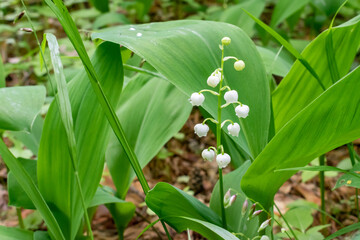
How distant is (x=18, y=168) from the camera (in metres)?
0.99

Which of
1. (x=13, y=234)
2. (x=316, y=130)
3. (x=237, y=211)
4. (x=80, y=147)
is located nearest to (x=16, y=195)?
(x=13, y=234)

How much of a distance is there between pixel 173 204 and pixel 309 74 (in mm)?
547

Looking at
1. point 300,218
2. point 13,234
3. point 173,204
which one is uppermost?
point 173,204

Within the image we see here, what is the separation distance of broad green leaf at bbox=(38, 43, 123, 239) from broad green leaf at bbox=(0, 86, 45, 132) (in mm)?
64

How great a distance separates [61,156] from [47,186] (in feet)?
0.33

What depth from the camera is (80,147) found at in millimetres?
1233

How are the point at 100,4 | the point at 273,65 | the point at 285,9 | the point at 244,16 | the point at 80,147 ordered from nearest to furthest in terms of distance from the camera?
1. the point at 80,147
2. the point at 273,65
3. the point at 285,9
4. the point at 244,16
5. the point at 100,4

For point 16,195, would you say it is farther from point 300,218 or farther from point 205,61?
point 300,218

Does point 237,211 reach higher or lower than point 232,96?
lower

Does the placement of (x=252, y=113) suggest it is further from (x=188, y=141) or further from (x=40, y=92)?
(x=188, y=141)

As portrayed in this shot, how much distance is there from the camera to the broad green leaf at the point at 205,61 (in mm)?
1078

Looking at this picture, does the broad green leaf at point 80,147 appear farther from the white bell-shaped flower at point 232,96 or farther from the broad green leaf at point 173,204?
the white bell-shaped flower at point 232,96

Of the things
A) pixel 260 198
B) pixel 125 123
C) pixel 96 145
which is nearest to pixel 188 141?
pixel 125 123

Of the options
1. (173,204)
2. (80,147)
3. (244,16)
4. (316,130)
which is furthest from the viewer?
(244,16)
